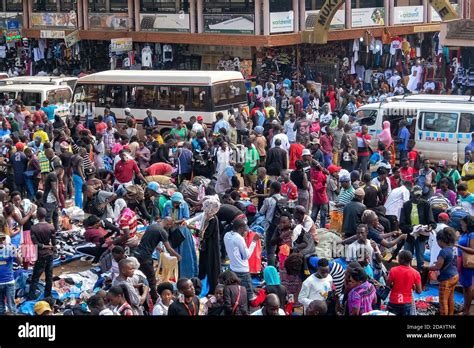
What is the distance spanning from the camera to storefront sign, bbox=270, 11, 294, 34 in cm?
3067

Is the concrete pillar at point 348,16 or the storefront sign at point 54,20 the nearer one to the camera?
the concrete pillar at point 348,16

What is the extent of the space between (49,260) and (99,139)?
7.18m

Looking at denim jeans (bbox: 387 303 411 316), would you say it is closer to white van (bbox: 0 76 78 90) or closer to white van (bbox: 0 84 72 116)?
white van (bbox: 0 84 72 116)

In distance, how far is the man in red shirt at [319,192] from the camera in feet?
50.1

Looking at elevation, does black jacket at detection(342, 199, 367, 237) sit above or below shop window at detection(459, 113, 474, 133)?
below

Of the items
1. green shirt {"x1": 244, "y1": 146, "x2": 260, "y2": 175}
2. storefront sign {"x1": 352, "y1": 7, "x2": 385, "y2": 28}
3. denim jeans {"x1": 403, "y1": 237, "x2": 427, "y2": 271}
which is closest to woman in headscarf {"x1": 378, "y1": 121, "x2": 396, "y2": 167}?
green shirt {"x1": 244, "y1": 146, "x2": 260, "y2": 175}

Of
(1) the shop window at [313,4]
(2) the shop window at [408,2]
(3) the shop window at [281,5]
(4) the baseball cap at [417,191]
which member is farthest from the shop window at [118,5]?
(4) the baseball cap at [417,191]

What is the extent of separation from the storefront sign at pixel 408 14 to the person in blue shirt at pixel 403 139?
52.3 feet

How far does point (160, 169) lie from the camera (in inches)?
696

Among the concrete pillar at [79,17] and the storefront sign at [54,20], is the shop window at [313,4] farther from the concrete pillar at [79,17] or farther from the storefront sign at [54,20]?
the storefront sign at [54,20]

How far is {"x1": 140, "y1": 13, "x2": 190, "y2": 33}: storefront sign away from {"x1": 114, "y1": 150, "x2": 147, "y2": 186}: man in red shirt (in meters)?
16.4

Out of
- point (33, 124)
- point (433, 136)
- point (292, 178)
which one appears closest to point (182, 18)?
point (33, 124)

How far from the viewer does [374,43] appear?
32375 millimetres

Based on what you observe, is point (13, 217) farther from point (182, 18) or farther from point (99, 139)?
point (182, 18)
